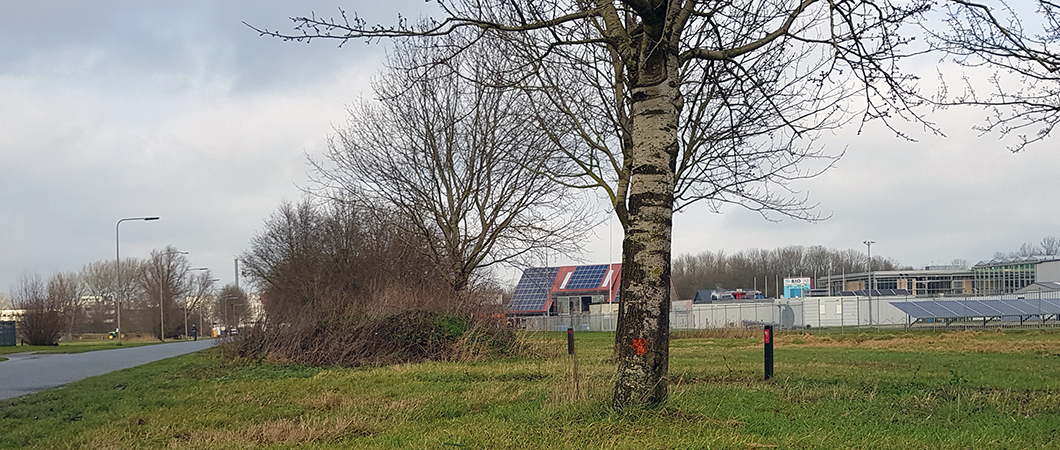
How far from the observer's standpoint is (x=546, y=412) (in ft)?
23.9

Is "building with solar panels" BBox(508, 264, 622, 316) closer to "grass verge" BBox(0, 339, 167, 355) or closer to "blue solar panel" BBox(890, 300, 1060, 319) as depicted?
"blue solar panel" BBox(890, 300, 1060, 319)

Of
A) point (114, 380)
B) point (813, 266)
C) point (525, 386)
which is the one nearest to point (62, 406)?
point (114, 380)

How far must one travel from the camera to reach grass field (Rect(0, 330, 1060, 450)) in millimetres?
6258

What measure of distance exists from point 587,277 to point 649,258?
71845 mm

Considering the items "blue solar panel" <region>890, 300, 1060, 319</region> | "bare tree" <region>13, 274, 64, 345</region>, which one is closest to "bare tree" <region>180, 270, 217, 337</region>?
"bare tree" <region>13, 274, 64, 345</region>

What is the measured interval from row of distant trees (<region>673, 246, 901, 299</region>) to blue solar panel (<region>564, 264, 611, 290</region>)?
3711cm

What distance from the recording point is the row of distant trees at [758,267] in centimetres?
11750

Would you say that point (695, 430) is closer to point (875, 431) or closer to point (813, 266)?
point (875, 431)

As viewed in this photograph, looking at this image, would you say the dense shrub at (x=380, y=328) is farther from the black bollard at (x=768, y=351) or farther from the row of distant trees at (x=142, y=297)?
the row of distant trees at (x=142, y=297)

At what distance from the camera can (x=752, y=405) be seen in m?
8.02

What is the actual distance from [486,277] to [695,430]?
894 inches

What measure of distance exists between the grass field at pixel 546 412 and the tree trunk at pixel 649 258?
350 millimetres

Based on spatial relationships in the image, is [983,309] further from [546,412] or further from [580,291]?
[546,412]

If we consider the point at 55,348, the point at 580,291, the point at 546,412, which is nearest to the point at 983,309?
the point at 580,291
